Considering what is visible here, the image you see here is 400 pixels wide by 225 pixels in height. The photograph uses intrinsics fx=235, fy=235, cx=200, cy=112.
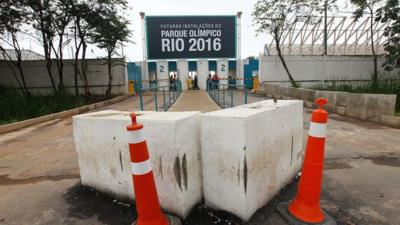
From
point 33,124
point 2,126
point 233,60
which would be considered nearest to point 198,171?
point 2,126

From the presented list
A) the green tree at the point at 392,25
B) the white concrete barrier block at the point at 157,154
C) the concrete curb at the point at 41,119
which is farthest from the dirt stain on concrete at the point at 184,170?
the green tree at the point at 392,25

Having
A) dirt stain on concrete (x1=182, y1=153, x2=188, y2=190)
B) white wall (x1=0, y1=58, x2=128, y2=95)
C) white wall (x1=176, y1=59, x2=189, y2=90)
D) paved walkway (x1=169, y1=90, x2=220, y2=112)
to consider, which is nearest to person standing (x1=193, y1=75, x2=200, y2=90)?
white wall (x1=176, y1=59, x2=189, y2=90)

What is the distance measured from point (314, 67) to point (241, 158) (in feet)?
59.2

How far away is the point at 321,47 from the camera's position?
2062 centimetres

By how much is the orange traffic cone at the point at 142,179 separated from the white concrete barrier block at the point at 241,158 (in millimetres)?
564

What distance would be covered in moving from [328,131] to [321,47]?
17897mm

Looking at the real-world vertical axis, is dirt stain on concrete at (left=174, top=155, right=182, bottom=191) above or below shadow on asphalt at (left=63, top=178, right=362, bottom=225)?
above

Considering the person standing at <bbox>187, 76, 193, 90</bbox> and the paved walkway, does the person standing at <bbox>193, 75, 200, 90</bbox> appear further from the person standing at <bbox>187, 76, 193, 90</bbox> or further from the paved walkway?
the paved walkway

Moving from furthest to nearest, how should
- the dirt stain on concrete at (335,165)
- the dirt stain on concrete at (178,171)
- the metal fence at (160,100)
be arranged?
1. the metal fence at (160,100)
2. the dirt stain on concrete at (335,165)
3. the dirt stain on concrete at (178,171)

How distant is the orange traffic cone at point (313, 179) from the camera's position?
1934mm

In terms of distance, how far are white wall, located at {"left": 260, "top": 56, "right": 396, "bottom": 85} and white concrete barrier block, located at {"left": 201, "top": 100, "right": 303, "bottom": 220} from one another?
1589cm

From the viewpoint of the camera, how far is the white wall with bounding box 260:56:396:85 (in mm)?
17391

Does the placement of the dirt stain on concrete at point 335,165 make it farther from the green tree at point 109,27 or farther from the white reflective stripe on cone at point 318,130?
the green tree at point 109,27

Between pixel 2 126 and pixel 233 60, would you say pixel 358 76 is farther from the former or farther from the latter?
pixel 2 126
